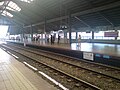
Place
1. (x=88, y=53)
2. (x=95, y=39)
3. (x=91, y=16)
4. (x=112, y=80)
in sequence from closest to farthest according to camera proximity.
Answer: (x=112, y=80)
(x=88, y=53)
(x=91, y=16)
(x=95, y=39)

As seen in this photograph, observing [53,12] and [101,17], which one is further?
[53,12]

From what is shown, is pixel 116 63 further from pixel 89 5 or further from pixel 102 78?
pixel 89 5

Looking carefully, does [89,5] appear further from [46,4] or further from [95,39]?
[95,39]

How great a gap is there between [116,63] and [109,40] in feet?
53.3

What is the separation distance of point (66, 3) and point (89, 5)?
3632 millimetres

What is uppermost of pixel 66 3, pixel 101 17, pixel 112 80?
pixel 66 3

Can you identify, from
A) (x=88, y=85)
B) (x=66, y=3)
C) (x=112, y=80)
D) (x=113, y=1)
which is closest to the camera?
(x=88, y=85)

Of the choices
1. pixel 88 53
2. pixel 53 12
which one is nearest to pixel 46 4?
pixel 53 12

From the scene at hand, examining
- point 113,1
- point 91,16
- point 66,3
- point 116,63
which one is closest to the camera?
point 116,63

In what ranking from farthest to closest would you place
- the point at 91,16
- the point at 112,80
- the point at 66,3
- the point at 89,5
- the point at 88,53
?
1. the point at 91,16
2. the point at 66,3
3. the point at 89,5
4. the point at 88,53
5. the point at 112,80

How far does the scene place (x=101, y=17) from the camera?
78.5 ft

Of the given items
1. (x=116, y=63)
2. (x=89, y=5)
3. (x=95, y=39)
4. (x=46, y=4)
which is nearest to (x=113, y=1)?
(x=89, y=5)

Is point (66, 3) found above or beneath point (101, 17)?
above

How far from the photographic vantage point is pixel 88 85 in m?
6.86
